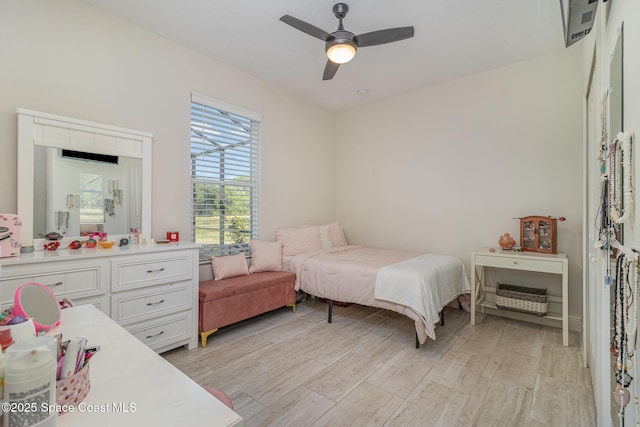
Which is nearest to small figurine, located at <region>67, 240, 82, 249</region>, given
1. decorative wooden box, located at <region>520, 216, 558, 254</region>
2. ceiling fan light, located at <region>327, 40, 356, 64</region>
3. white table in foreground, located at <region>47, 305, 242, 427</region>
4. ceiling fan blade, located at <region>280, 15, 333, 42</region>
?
white table in foreground, located at <region>47, 305, 242, 427</region>

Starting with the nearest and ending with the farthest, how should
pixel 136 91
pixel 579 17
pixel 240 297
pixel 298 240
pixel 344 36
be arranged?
1. pixel 579 17
2. pixel 344 36
3. pixel 136 91
4. pixel 240 297
5. pixel 298 240

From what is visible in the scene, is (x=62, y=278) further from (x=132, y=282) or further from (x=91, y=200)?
(x=91, y=200)

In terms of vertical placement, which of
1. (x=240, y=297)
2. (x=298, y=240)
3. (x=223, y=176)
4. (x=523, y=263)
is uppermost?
(x=223, y=176)

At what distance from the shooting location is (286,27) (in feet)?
8.98

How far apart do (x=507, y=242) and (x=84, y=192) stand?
13.1 feet

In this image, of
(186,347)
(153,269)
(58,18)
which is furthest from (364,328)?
(58,18)

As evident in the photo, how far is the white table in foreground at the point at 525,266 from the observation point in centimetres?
273

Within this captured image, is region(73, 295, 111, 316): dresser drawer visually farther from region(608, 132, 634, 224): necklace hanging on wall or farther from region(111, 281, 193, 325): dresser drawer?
region(608, 132, 634, 224): necklace hanging on wall

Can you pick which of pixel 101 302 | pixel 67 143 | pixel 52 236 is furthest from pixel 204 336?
pixel 67 143

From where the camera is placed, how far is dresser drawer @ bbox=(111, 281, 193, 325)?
2215mm

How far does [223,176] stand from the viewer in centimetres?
348

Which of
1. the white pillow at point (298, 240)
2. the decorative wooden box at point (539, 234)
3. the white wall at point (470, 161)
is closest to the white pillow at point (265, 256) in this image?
the white pillow at point (298, 240)

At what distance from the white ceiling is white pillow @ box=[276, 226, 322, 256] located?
1936 mm

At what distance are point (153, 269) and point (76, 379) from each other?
1886 mm
